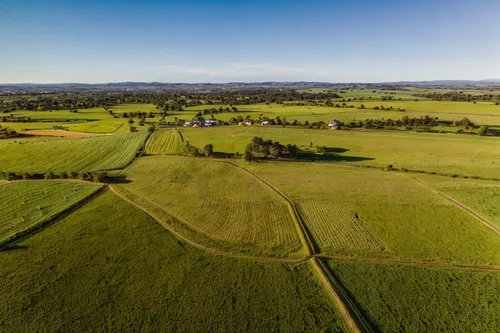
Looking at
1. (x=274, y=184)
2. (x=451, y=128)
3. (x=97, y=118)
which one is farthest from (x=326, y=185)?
(x=97, y=118)

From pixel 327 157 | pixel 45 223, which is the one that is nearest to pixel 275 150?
pixel 327 157

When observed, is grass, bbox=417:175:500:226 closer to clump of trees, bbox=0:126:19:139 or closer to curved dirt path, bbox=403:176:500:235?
curved dirt path, bbox=403:176:500:235

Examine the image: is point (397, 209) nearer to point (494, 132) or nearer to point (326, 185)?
point (326, 185)

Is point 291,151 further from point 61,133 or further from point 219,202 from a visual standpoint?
point 61,133

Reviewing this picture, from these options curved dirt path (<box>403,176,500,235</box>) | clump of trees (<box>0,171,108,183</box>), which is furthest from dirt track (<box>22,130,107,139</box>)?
curved dirt path (<box>403,176,500,235</box>)

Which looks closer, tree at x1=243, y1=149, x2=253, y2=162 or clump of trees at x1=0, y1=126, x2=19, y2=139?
tree at x1=243, y1=149, x2=253, y2=162

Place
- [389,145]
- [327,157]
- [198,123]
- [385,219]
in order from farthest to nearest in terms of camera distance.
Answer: [198,123], [389,145], [327,157], [385,219]

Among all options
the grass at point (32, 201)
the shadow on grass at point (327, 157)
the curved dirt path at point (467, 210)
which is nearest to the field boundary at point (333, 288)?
the curved dirt path at point (467, 210)
